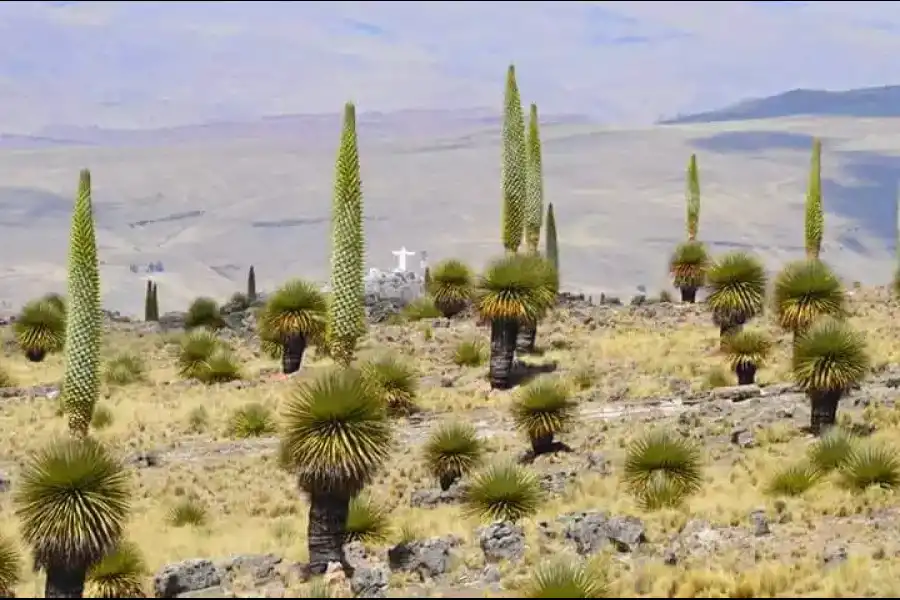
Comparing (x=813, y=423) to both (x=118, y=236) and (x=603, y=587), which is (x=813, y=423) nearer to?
(x=603, y=587)

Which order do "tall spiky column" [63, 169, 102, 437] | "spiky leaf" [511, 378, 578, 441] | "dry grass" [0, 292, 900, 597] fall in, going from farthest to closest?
1. "spiky leaf" [511, 378, 578, 441]
2. "tall spiky column" [63, 169, 102, 437]
3. "dry grass" [0, 292, 900, 597]

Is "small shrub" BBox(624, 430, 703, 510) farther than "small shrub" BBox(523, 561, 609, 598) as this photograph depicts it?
Yes

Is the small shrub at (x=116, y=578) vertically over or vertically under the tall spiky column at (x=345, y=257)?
under

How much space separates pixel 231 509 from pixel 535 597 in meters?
11.9

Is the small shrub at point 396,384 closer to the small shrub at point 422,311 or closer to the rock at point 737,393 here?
the rock at point 737,393

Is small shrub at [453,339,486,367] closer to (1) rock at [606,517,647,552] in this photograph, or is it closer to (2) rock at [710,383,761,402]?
(2) rock at [710,383,761,402]

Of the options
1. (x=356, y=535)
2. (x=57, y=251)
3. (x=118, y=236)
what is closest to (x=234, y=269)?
(x=57, y=251)

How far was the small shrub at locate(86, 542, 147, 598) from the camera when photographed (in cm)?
1727

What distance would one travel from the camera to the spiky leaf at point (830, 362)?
25250mm

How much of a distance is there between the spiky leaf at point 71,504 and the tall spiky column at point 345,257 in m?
4.82

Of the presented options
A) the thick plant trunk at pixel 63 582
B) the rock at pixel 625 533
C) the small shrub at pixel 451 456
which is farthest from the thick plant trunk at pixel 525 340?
the thick plant trunk at pixel 63 582

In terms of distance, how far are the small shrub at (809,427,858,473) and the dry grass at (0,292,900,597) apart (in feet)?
3.11

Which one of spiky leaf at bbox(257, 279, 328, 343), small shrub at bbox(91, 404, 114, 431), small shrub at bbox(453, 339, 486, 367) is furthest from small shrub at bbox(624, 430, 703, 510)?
spiky leaf at bbox(257, 279, 328, 343)

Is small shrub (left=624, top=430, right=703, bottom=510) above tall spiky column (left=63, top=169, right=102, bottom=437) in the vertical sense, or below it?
below
